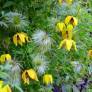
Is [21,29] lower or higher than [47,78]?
higher

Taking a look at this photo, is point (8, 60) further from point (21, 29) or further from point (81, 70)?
point (81, 70)

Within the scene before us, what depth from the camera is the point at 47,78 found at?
2.30 meters

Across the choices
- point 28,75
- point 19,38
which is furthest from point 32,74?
point 19,38

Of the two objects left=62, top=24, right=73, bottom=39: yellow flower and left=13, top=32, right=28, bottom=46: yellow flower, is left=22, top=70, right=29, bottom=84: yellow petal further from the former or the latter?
left=62, top=24, right=73, bottom=39: yellow flower

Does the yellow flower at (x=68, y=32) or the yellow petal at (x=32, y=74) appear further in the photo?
the yellow flower at (x=68, y=32)

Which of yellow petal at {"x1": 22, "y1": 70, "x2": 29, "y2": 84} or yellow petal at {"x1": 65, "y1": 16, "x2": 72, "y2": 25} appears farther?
yellow petal at {"x1": 65, "y1": 16, "x2": 72, "y2": 25}

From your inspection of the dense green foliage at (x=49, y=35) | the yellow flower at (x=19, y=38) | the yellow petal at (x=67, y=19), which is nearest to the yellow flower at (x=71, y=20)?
the yellow petal at (x=67, y=19)

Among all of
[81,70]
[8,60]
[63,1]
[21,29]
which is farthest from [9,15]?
[81,70]

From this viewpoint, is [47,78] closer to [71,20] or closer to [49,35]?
[49,35]

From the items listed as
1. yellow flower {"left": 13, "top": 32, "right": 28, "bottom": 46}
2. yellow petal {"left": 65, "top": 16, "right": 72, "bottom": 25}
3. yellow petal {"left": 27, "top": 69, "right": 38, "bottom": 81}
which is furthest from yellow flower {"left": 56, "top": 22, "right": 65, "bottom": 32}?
yellow petal {"left": 27, "top": 69, "right": 38, "bottom": 81}

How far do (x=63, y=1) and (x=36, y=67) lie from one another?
0.58 metres

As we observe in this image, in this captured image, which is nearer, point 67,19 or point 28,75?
point 28,75

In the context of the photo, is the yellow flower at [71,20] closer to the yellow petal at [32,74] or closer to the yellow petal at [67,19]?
the yellow petal at [67,19]

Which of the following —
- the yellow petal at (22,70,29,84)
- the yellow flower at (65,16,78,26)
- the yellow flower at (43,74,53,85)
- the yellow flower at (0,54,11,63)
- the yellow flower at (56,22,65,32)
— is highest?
the yellow flower at (65,16,78,26)
